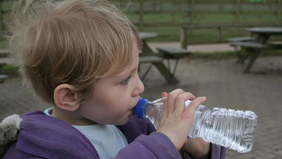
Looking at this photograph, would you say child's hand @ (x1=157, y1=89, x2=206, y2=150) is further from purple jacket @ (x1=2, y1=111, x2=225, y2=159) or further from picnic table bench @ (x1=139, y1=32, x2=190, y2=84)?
picnic table bench @ (x1=139, y1=32, x2=190, y2=84)

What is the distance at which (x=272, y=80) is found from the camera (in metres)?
7.67

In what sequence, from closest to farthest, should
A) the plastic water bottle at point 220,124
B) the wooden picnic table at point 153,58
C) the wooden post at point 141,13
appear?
the plastic water bottle at point 220,124
the wooden picnic table at point 153,58
the wooden post at point 141,13

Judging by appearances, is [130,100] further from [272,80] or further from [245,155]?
[272,80]

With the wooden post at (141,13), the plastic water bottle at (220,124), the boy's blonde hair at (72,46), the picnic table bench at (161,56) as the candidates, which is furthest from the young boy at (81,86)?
the wooden post at (141,13)

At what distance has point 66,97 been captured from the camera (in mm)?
1258

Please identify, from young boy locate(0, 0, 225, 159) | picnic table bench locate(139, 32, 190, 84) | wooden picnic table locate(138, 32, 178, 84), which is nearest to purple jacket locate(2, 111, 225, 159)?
young boy locate(0, 0, 225, 159)

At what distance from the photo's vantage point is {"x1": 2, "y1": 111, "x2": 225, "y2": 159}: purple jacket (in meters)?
1.14

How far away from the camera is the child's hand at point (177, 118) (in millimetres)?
1229

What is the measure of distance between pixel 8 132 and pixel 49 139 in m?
0.13

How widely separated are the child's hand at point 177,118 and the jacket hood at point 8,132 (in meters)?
0.47

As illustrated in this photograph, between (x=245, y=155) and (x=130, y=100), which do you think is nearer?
(x=130, y=100)

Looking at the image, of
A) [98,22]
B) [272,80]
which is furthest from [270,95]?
[98,22]

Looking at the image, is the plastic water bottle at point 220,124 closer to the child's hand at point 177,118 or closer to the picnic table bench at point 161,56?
the child's hand at point 177,118

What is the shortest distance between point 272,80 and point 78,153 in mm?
7127
